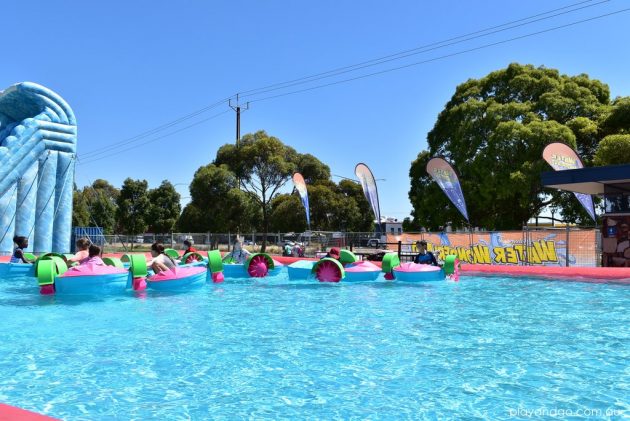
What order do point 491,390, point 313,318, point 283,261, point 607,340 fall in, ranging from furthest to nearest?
1. point 283,261
2. point 313,318
3. point 607,340
4. point 491,390

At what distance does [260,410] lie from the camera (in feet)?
15.0

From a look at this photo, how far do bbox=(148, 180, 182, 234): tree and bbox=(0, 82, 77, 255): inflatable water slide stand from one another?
2721 centimetres

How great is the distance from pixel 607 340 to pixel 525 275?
29.4 feet

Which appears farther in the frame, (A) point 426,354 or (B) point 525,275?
(B) point 525,275

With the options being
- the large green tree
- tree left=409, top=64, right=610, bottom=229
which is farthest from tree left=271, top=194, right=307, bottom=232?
the large green tree

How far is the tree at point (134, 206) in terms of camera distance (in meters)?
50.3

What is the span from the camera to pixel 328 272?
1447 centimetres

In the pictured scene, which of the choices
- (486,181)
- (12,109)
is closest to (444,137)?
(486,181)

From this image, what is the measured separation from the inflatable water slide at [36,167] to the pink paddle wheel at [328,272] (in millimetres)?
12959

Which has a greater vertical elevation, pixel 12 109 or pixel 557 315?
pixel 12 109

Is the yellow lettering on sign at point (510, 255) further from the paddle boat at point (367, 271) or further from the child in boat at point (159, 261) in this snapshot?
the child in boat at point (159, 261)

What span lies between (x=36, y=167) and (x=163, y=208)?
2942 centimetres

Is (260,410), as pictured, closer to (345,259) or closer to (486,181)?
(345,259)

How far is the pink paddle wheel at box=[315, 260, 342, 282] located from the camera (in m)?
14.4
